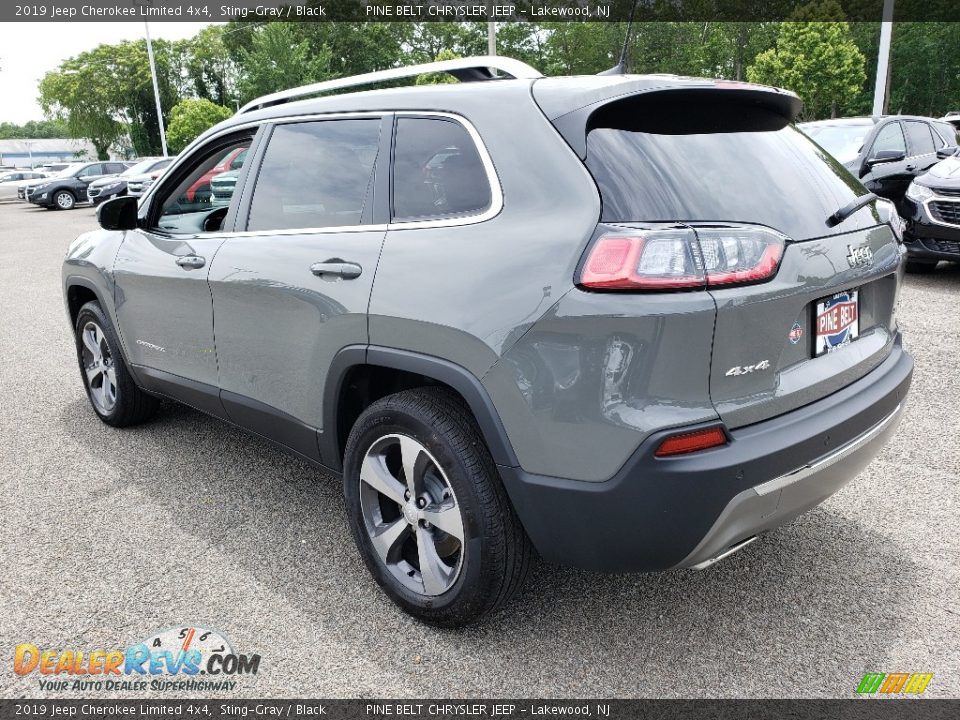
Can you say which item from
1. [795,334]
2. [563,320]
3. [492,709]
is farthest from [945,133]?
[492,709]

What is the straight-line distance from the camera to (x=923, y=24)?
2194 inches

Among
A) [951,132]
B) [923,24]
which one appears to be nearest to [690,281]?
[951,132]

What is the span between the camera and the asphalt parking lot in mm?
2352

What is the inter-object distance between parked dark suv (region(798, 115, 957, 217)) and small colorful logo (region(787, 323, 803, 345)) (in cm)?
708

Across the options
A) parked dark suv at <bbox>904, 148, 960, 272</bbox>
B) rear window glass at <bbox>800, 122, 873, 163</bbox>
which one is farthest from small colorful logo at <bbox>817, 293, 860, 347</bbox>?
rear window glass at <bbox>800, 122, 873, 163</bbox>

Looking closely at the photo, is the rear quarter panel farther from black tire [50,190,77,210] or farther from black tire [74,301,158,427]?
black tire [50,190,77,210]

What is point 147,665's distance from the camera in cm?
246

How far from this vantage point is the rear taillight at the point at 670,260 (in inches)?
77.1

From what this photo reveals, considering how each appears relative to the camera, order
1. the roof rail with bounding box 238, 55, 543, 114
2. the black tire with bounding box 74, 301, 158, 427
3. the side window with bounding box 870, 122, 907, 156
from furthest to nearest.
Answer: the side window with bounding box 870, 122, 907, 156, the black tire with bounding box 74, 301, 158, 427, the roof rail with bounding box 238, 55, 543, 114

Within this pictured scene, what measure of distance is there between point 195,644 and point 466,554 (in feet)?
3.29

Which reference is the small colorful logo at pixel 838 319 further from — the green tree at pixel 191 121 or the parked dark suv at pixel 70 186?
the green tree at pixel 191 121

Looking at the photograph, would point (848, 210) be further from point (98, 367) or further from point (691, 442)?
point (98, 367)

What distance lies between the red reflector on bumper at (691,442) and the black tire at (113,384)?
Result: 343cm

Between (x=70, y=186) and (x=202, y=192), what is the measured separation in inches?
1150
